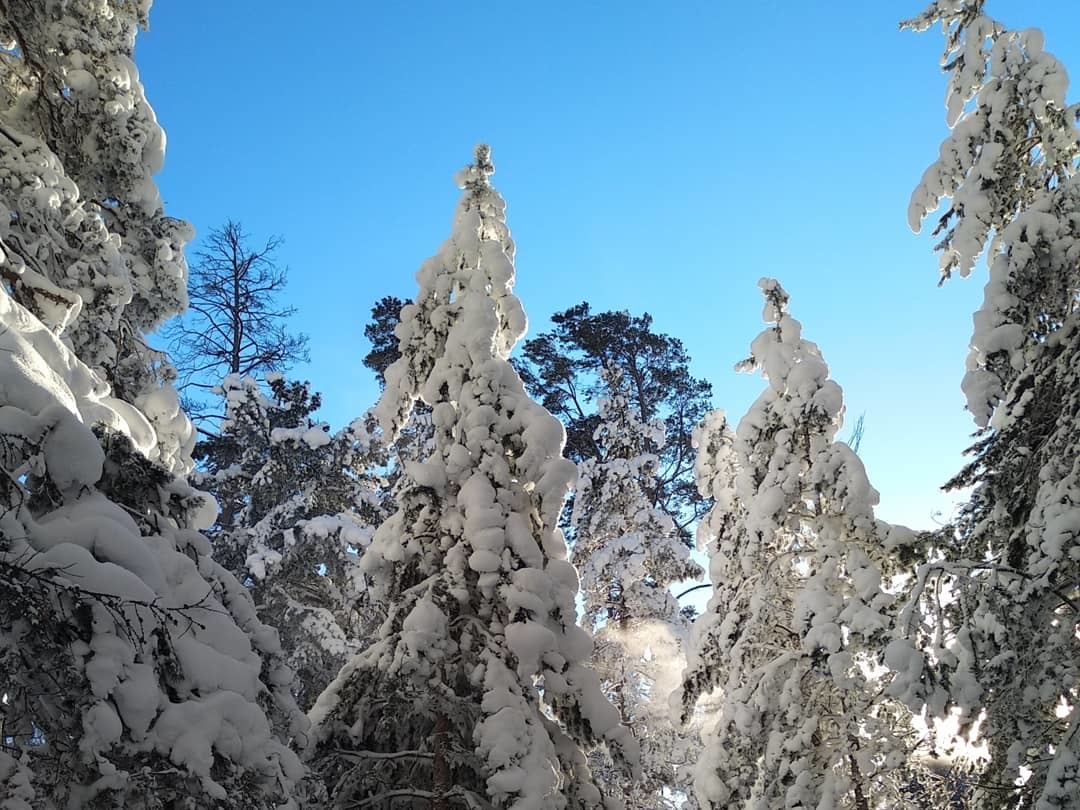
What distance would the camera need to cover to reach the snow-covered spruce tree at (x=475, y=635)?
6.00 metres

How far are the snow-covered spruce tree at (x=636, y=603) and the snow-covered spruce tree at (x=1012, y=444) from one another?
9802 mm

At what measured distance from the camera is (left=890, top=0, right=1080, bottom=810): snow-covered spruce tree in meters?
5.87

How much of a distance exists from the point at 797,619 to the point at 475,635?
160 inches

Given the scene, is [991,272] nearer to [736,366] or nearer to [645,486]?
[736,366]

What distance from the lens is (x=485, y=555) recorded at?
21.2 ft

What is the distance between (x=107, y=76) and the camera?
7.64 metres

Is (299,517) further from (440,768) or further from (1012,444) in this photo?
(1012,444)

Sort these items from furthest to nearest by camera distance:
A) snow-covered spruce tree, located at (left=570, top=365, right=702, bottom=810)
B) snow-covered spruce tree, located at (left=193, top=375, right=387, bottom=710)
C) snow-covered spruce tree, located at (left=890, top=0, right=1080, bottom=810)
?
snow-covered spruce tree, located at (left=570, top=365, right=702, bottom=810) < snow-covered spruce tree, located at (left=193, top=375, right=387, bottom=710) < snow-covered spruce tree, located at (left=890, top=0, right=1080, bottom=810)

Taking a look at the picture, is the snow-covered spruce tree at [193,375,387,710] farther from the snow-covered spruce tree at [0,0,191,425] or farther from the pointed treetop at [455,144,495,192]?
the pointed treetop at [455,144,495,192]

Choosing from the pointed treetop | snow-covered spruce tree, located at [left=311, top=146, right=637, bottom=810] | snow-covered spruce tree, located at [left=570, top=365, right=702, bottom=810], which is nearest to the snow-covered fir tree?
snow-covered spruce tree, located at [left=311, top=146, right=637, bottom=810]

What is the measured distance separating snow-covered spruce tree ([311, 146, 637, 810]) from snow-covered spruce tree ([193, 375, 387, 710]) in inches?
320

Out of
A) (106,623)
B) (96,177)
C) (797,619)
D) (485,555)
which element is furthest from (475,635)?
(96,177)

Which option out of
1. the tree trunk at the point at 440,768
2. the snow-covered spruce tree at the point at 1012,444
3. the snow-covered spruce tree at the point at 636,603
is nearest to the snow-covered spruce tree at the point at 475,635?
the tree trunk at the point at 440,768

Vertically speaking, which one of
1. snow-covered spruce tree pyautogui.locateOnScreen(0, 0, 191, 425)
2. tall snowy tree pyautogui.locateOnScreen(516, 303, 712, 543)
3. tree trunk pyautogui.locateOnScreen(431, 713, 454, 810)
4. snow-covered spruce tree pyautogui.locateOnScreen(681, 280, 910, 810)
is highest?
tall snowy tree pyautogui.locateOnScreen(516, 303, 712, 543)
